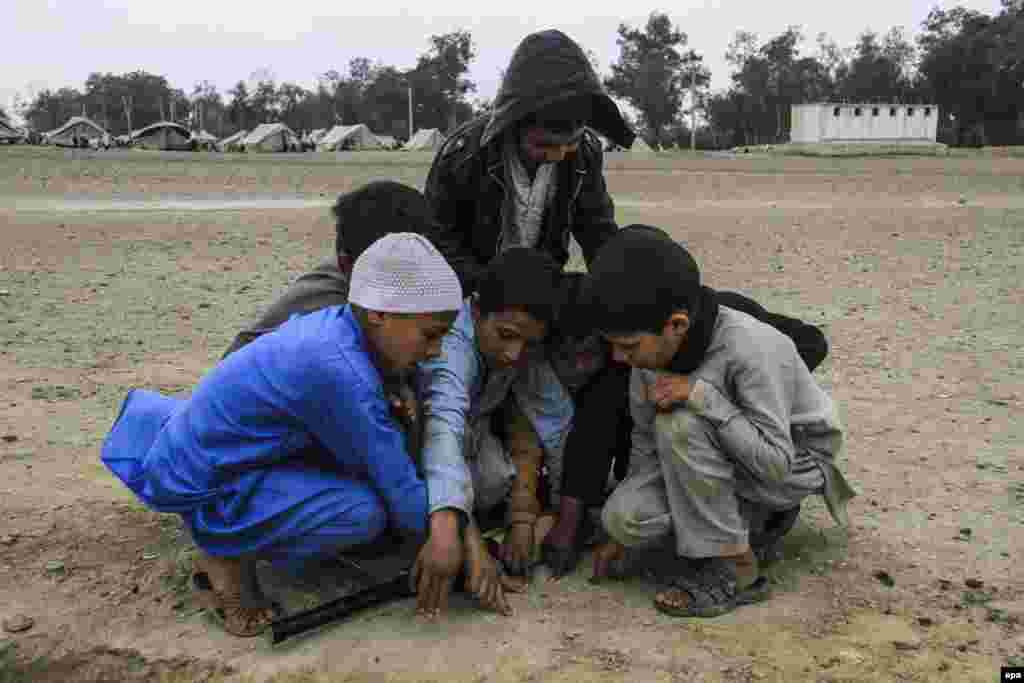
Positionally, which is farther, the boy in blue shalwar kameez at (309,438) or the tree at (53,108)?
the tree at (53,108)

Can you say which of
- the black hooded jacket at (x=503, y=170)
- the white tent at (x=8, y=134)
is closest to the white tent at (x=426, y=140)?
the white tent at (x=8, y=134)

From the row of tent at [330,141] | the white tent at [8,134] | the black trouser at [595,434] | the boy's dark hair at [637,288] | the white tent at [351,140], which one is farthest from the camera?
the white tent at [351,140]

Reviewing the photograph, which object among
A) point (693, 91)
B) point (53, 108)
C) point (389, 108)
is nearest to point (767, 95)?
point (693, 91)

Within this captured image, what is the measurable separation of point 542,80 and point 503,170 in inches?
14.8

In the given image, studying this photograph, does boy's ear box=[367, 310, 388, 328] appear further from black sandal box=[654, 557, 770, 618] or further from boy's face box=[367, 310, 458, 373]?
black sandal box=[654, 557, 770, 618]

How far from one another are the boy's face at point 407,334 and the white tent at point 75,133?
53694 mm

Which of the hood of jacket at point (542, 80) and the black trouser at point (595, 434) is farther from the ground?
the hood of jacket at point (542, 80)

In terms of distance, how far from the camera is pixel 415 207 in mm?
3125

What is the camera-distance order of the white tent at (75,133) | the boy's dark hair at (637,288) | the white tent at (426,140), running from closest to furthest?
the boy's dark hair at (637,288)
the white tent at (426,140)
the white tent at (75,133)

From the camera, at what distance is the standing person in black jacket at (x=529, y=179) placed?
3.16 meters

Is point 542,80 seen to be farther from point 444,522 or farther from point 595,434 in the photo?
point 444,522

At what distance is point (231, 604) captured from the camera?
8.79 ft

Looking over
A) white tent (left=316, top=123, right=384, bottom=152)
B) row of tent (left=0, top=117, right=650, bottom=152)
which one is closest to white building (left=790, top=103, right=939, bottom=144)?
row of tent (left=0, top=117, right=650, bottom=152)

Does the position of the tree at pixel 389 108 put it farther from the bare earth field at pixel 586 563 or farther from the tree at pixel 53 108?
the bare earth field at pixel 586 563
